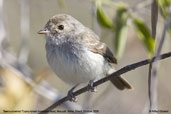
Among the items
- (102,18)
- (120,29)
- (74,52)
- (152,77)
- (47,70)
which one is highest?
(102,18)

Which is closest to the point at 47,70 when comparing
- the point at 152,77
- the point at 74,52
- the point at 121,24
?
the point at 74,52

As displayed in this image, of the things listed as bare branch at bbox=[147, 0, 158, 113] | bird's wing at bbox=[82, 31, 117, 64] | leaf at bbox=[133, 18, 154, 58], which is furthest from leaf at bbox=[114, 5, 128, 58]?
bare branch at bbox=[147, 0, 158, 113]

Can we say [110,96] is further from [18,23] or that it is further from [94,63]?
[18,23]

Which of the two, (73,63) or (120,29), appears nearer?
(120,29)

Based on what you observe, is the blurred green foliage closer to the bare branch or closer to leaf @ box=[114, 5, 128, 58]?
leaf @ box=[114, 5, 128, 58]

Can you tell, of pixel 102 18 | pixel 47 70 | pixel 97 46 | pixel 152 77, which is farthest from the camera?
pixel 97 46

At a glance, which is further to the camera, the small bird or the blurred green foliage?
the small bird

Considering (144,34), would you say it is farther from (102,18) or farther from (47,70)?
(47,70)
